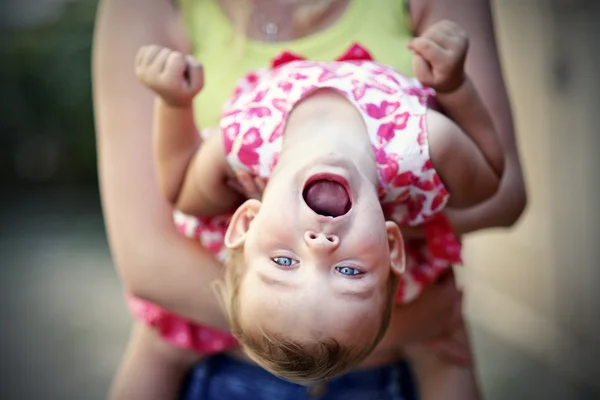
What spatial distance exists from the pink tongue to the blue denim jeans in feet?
1.14

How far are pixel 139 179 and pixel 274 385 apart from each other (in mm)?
310

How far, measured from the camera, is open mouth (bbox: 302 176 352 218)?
2.17 feet

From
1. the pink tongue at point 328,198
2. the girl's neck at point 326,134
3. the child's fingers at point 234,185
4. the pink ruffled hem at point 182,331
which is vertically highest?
the girl's neck at point 326,134

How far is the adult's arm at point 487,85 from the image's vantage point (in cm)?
88

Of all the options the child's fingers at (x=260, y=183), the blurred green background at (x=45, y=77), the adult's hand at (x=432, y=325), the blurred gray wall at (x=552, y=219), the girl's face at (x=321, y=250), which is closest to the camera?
the girl's face at (x=321, y=250)

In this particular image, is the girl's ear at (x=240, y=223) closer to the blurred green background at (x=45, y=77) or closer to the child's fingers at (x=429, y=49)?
the child's fingers at (x=429, y=49)

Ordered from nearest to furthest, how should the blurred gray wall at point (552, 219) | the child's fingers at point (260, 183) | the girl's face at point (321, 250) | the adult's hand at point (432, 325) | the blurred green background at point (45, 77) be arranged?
the girl's face at point (321, 250), the child's fingers at point (260, 183), the adult's hand at point (432, 325), the blurred gray wall at point (552, 219), the blurred green background at point (45, 77)

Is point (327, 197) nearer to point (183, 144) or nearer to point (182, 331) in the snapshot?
point (183, 144)

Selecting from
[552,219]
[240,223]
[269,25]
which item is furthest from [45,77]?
[240,223]

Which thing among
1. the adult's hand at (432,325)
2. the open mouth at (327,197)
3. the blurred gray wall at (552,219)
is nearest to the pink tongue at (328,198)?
the open mouth at (327,197)

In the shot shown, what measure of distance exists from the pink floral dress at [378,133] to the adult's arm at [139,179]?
0.18 feet

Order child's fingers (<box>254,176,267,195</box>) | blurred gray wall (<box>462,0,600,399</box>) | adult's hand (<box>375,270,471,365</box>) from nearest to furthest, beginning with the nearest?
1. child's fingers (<box>254,176,267,195</box>)
2. adult's hand (<box>375,270,471,365</box>)
3. blurred gray wall (<box>462,0,600,399</box>)

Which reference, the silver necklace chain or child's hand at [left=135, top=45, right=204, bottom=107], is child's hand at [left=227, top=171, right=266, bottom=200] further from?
the silver necklace chain

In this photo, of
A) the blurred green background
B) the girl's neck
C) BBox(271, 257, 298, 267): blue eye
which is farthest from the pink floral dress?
the blurred green background
